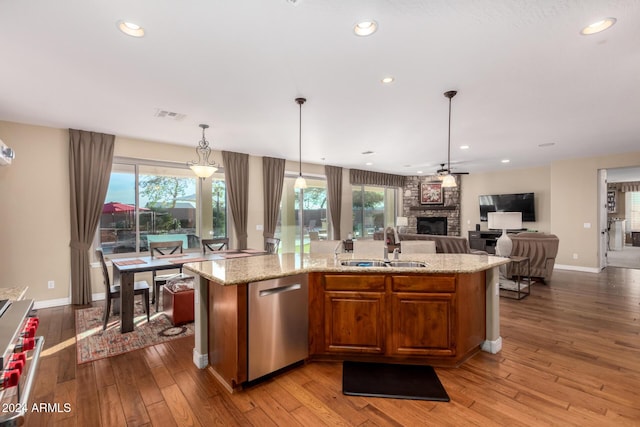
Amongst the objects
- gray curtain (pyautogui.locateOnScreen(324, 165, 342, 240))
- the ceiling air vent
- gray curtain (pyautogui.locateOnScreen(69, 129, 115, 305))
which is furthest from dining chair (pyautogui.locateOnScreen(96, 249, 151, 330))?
gray curtain (pyautogui.locateOnScreen(324, 165, 342, 240))

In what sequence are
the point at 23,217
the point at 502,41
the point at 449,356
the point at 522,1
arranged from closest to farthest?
the point at 522,1 < the point at 502,41 < the point at 449,356 < the point at 23,217

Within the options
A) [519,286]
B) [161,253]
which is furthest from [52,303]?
[519,286]

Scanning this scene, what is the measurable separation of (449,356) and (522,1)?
2636 mm

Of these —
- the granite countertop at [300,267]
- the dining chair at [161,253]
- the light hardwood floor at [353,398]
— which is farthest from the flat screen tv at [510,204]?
the dining chair at [161,253]

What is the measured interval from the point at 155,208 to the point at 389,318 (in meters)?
4.68

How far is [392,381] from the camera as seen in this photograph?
243 centimetres

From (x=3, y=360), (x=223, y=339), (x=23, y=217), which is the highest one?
(x=23, y=217)

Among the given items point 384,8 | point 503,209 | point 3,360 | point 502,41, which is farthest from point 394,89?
point 503,209

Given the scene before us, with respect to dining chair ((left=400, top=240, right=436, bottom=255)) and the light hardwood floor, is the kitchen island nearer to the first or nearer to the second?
the light hardwood floor

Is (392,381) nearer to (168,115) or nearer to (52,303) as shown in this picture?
(168,115)

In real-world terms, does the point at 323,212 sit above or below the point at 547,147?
below

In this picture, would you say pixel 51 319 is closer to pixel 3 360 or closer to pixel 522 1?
pixel 3 360

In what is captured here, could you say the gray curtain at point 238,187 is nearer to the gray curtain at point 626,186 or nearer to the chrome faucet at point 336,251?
the chrome faucet at point 336,251

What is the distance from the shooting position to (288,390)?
233cm
